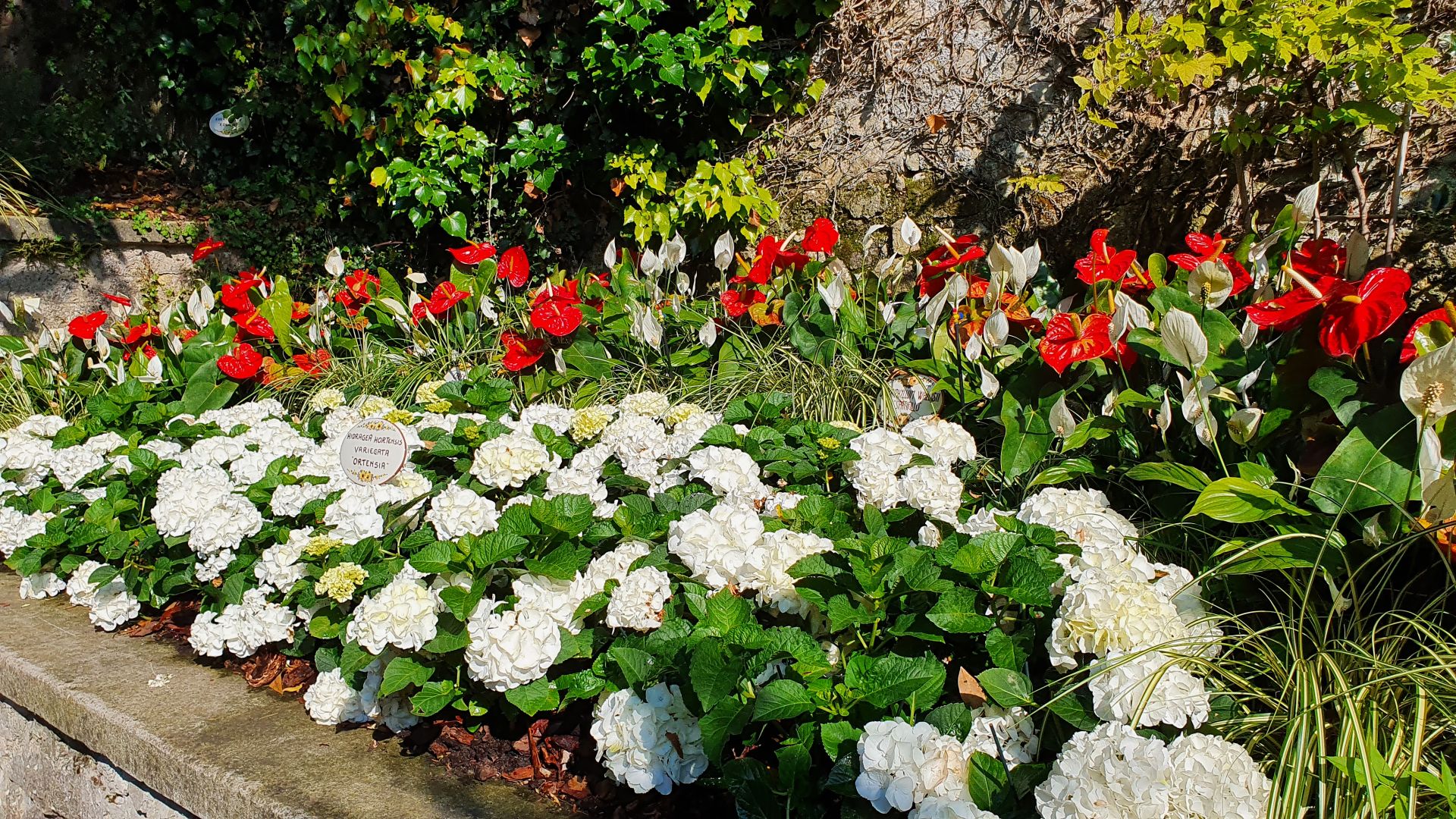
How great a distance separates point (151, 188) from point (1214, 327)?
17.7 ft

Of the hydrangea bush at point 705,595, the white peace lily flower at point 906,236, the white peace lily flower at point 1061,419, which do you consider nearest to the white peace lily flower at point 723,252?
the white peace lily flower at point 906,236

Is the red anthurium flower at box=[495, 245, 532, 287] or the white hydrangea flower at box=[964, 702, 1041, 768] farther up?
the red anthurium flower at box=[495, 245, 532, 287]

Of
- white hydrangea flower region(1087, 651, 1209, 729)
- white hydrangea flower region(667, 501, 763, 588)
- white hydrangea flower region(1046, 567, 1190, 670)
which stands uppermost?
white hydrangea flower region(1046, 567, 1190, 670)

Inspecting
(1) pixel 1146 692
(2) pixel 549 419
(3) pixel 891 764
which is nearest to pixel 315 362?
(2) pixel 549 419

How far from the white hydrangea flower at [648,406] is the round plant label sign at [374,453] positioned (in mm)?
541

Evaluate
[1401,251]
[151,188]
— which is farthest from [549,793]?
[151,188]

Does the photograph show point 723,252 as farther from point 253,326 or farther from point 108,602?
point 108,602

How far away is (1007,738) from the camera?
4.19 ft

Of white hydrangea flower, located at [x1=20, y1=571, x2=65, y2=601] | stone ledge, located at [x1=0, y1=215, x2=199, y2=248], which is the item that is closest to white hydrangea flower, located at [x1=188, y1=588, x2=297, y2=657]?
white hydrangea flower, located at [x1=20, y1=571, x2=65, y2=601]

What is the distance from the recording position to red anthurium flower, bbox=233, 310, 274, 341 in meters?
3.32

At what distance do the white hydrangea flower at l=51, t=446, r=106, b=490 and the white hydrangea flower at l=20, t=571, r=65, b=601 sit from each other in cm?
24

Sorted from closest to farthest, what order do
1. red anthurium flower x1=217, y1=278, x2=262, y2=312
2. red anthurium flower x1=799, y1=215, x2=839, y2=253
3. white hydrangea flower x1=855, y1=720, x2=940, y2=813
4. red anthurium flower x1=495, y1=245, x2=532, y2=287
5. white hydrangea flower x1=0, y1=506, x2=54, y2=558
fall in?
white hydrangea flower x1=855, y1=720, x2=940, y2=813, white hydrangea flower x1=0, y1=506, x2=54, y2=558, red anthurium flower x1=799, y1=215, x2=839, y2=253, red anthurium flower x1=495, y1=245, x2=532, y2=287, red anthurium flower x1=217, y1=278, x2=262, y2=312

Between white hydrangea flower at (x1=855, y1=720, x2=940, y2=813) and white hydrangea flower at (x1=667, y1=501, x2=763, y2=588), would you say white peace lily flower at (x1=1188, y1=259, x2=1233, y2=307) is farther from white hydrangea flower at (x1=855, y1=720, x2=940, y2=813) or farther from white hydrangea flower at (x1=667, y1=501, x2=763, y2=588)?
white hydrangea flower at (x1=855, y1=720, x2=940, y2=813)

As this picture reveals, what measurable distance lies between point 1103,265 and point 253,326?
2817 mm
